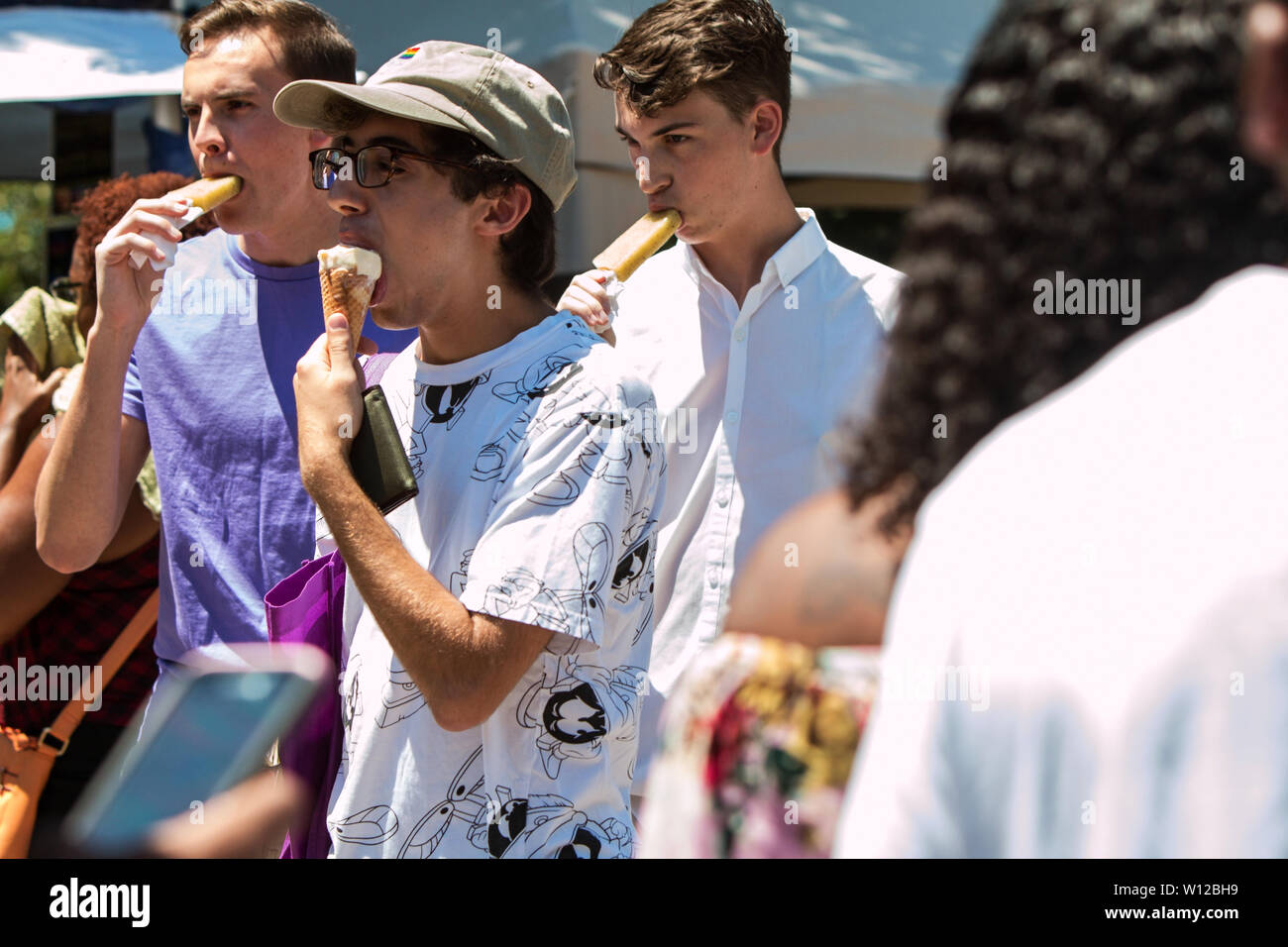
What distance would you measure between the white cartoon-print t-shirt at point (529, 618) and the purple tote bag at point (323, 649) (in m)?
0.04

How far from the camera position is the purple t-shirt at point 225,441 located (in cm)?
278

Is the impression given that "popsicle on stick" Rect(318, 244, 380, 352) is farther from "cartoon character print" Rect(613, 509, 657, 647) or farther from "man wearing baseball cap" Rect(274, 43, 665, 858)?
"cartoon character print" Rect(613, 509, 657, 647)

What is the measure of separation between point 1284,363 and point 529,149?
1.76 m

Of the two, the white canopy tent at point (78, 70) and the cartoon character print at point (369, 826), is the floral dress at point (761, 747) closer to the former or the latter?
the cartoon character print at point (369, 826)

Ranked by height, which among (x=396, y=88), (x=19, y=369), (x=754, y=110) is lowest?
(x=19, y=369)

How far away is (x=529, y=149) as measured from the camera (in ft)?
7.95

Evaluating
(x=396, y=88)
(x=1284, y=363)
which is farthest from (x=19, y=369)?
(x=1284, y=363)

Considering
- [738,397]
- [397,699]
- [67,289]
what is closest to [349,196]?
[397,699]

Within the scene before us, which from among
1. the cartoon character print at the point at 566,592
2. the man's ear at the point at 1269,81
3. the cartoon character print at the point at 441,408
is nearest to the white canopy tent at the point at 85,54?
the cartoon character print at the point at 441,408

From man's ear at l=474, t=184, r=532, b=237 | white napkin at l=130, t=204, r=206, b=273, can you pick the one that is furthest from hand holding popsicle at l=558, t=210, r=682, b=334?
white napkin at l=130, t=204, r=206, b=273

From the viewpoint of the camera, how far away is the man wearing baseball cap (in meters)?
2.00

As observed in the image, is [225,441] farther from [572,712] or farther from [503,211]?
[572,712]
